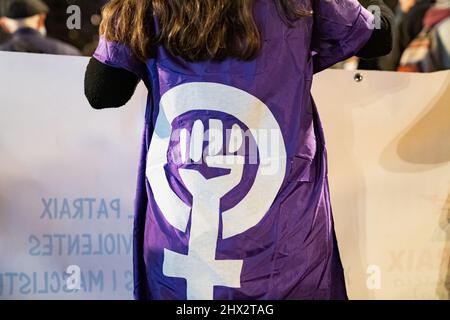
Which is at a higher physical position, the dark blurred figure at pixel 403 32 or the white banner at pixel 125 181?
the dark blurred figure at pixel 403 32

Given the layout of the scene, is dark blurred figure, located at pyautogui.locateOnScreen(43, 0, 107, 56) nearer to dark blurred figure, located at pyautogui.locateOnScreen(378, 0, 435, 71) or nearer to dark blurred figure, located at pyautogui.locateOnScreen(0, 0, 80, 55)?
dark blurred figure, located at pyautogui.locateOnScreen(0, 0, 80, 55)

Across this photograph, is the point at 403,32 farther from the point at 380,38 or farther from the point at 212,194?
the point at 212,194

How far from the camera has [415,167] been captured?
55.3 inches

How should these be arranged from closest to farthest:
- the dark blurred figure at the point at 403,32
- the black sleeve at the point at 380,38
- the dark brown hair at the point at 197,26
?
1. the dark brown hair at the point at 197,26
2. the black sleeve at the point at 380,38
3. the dark blurred figure at the point at 403,32

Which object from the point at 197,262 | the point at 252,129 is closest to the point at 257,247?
the point at 197,262

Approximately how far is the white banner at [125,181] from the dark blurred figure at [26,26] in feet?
0.09

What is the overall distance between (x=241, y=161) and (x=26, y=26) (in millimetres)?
575

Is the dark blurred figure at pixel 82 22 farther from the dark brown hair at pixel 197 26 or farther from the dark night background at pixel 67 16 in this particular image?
the dark brown hair at pixel 197 26

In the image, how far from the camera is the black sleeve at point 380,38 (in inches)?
44.7

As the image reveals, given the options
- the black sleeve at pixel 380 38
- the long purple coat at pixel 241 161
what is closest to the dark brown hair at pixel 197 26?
the long purple coat at pixel 241 161

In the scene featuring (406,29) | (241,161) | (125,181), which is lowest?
(125,181)

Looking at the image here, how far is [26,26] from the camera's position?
125 cm

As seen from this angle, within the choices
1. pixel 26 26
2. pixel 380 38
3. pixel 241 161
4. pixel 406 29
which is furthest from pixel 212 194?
pixel 406 29
